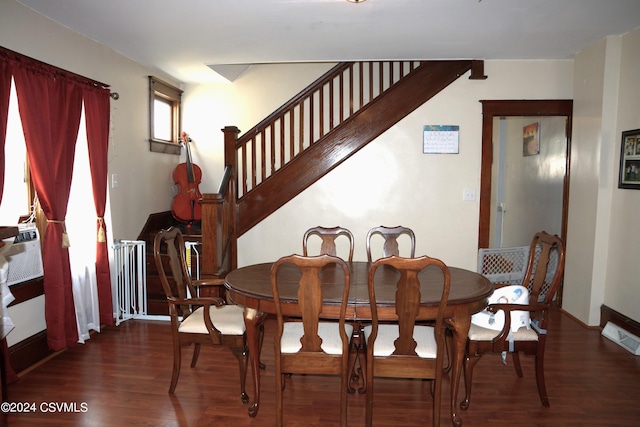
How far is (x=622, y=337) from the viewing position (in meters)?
3.57

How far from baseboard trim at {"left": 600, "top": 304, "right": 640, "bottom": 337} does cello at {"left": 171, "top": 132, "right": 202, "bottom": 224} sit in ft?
13.8

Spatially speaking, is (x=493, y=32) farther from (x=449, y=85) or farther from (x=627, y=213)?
(x=627, y=213)

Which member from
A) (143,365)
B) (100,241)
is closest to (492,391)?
(143,365)

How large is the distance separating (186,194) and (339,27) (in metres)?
2.69

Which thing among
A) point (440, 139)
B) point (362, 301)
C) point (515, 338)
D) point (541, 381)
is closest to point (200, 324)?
point (362, 301)

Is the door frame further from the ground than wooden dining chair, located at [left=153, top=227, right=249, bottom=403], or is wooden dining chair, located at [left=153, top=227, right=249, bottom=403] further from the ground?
the door frame

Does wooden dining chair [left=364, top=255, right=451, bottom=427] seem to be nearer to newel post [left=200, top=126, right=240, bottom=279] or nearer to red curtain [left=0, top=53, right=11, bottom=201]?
newel post [left=200, top=126, right=240, bottom=279]

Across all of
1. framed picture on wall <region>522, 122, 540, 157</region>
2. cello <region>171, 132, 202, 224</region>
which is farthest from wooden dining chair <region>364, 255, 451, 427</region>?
framed picture on wall <region>522, 122, 540, 157</region>

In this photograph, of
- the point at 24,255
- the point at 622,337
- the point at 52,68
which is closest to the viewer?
the point at 24,255

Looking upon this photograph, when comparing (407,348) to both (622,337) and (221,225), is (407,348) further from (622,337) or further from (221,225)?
(622,337)

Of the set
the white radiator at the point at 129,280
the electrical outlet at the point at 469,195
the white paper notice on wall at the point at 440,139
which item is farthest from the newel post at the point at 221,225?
the electrical outlet at the point at 469,195

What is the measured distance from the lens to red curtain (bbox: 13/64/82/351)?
3.03m

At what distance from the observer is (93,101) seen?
3.70m

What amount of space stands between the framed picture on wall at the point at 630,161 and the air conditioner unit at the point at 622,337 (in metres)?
1.19
